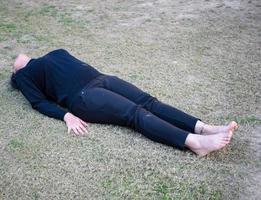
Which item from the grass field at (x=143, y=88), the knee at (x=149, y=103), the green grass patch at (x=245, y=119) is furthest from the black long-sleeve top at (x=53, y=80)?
the green grass patch at (x=245, y=119)

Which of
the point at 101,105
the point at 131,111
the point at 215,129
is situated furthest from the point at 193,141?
the point at 101,105

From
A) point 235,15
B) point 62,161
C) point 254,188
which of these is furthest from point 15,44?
point 254,188

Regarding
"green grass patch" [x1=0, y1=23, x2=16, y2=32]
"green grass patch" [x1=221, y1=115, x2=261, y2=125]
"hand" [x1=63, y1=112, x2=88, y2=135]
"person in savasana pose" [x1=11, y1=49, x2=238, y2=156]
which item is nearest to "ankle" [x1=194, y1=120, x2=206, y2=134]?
"person in savasana pose" [x1=11, y1=49, x2=238, y2=156]

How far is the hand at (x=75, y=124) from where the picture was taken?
2818 millimetres

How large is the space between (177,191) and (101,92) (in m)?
0.88

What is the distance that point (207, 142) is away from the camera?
245 centimetres

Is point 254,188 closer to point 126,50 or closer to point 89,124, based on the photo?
point 89,124

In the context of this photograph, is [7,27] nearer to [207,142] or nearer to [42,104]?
[42,104]

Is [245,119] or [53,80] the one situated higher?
[53,80]

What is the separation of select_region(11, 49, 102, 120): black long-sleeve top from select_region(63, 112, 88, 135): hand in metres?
0.06

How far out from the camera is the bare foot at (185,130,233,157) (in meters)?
2.43

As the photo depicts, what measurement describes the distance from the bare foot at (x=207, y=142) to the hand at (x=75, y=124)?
0.75 metres

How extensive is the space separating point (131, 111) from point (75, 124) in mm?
429

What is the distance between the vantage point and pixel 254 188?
89.9 inches
